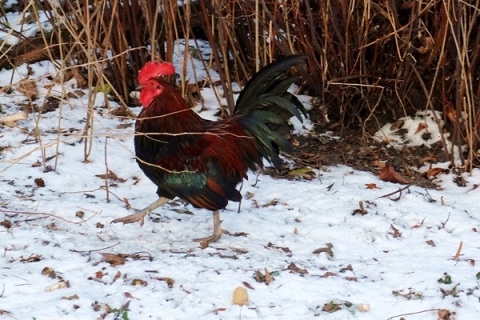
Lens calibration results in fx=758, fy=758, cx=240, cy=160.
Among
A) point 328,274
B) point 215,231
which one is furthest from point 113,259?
point 328,274

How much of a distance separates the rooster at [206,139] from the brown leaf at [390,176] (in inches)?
43.3

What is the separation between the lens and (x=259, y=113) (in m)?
4.51

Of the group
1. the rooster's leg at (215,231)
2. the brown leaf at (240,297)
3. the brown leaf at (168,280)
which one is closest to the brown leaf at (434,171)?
the rooster's leg at (215,231)

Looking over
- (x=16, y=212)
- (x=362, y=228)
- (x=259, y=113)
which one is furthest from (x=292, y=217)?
(x=16, y=212)

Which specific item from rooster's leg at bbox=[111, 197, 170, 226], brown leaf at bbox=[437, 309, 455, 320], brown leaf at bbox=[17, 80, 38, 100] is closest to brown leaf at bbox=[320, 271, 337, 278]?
brown leaf at bbox=[437, 309, 455, 320]

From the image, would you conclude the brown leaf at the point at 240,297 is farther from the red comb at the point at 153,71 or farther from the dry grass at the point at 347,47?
the dry grass at the point at 347,47

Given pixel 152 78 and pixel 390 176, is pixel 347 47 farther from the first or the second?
pixel 152 78

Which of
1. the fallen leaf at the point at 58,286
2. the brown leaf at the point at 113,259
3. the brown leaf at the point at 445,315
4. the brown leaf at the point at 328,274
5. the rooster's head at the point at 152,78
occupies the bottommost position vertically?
the brown leaf at the point at 445,315

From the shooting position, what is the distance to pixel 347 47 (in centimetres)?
564

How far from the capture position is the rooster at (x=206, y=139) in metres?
4.21

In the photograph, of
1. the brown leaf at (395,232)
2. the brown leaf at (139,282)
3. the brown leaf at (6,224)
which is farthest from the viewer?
the brown leaf at (395,232)

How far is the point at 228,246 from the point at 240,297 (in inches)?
28.1

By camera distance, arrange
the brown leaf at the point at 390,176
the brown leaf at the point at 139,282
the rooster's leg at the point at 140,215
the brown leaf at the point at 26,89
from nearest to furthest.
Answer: the brown leaf at the point at 26,89, the brown leaf at the point at 139,282, the rooster's leg at the point at 140,215, the brown leaf at the point at 390,176

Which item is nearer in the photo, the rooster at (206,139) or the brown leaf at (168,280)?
the brown leaf at (168,280)
